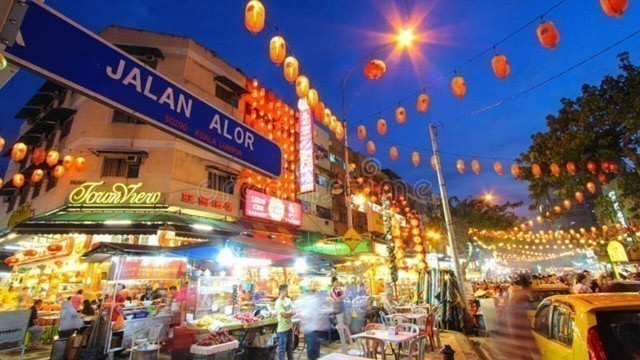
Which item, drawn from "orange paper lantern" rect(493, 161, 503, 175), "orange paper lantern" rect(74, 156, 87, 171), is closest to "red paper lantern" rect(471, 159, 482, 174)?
"orange paper lantern" rect(493, 161, 503, 175)

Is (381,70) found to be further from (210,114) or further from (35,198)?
(35,198)

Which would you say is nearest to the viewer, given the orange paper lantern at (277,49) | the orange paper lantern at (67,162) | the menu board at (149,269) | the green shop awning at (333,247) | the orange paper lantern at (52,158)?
the orange paper lantern at (277,49)

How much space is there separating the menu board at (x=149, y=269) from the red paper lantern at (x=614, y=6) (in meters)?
15.5

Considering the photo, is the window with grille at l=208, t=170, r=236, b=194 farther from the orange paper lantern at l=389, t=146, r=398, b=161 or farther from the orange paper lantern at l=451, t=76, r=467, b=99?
the orange paper lantern at l=451, t=76, r=467, b=99

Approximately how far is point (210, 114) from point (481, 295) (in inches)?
710

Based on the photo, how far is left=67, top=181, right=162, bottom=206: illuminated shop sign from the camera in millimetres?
13711

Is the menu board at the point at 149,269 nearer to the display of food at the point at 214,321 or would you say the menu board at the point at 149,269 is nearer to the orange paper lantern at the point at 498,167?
the display of food at the point at 214,321

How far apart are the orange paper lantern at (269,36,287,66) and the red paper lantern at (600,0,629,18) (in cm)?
762

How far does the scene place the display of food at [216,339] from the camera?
754 centimetres

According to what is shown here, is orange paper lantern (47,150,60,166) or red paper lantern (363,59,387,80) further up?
red paper lantern (363,59,387,80)

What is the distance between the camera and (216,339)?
7.75m

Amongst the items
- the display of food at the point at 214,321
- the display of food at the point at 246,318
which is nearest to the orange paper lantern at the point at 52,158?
the display of food at the point at 214,321

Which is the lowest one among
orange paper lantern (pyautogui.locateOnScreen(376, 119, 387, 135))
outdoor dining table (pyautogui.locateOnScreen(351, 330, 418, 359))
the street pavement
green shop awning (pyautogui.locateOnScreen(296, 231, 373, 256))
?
the street pavement

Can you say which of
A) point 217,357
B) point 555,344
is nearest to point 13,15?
point 555,344
